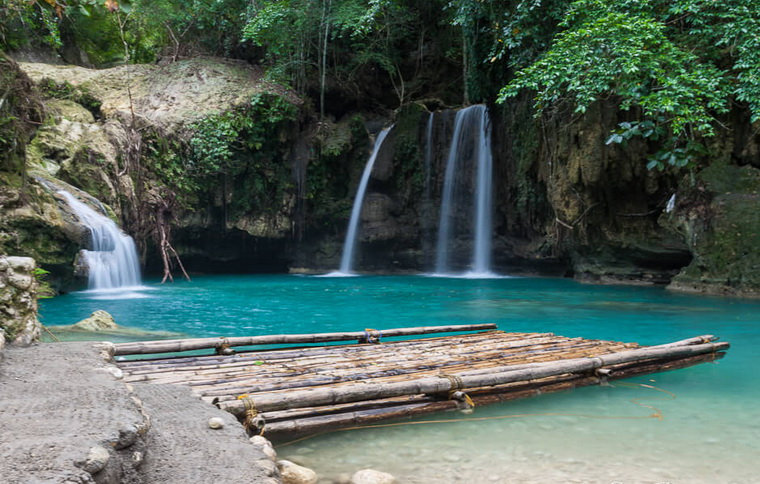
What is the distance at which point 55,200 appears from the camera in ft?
36.6

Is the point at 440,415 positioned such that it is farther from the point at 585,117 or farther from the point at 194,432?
the point at 585,117

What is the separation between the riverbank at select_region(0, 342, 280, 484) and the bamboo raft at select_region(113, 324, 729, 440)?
1.80ft

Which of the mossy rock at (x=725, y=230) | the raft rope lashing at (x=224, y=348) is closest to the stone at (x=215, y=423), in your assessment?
the raft rope lashing at (x=224, y=348)

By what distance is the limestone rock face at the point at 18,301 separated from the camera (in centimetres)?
350

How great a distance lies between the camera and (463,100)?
19594mm

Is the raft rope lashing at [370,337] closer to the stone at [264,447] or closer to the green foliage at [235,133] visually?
the stone at [264,447]

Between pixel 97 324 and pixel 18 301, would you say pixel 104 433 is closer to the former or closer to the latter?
pixel 18 301

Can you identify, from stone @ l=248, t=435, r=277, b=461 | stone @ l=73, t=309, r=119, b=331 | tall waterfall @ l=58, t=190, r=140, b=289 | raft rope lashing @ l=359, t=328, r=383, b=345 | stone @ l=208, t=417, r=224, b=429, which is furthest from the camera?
tall waterfall @ l=58, t=190, r=140, b=289

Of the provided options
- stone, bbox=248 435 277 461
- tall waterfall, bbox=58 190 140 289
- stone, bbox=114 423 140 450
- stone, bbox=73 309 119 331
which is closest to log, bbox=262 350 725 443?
stone, bbox=248 435 277 461

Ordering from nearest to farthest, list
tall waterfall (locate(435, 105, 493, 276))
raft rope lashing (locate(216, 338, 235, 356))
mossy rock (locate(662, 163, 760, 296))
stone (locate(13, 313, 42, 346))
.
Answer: stone (locate(13, 313, 42, 346)), raft rope lashing (locate(216, 338, 235, 356)), mossy rock (locate(662, 163, 760, 296)), tall waterfall (locate(435, 105, 493, 276))

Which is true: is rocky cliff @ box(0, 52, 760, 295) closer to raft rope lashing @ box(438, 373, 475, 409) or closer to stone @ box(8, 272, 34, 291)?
stone @ box(8, 272, 34, 291)

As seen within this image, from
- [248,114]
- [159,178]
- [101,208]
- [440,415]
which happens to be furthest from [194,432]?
[248,114]

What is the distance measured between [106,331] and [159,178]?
923cm

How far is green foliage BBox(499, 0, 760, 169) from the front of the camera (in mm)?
9594
